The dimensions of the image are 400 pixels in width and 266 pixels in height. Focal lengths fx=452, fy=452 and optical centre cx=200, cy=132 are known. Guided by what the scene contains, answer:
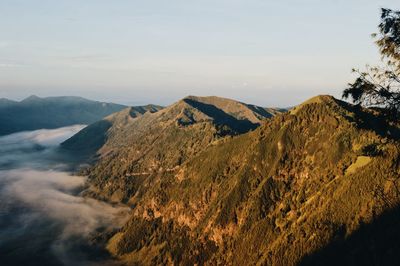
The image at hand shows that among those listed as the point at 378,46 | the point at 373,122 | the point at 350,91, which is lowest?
the point at 373,122

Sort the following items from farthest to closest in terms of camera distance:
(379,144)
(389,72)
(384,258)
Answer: (384,258) → (379,144) → (389,72)

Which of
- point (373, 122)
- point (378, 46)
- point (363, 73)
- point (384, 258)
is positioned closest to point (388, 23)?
point (378, 46)

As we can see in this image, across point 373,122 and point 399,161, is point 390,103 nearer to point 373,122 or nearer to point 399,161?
point 373,122

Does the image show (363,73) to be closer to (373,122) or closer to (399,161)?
(373,122)

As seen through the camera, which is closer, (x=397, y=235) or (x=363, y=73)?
(x=363, y=73)

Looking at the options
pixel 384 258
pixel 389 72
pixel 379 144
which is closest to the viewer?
pixel 389 72

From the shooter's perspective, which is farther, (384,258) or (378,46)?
(384,258)

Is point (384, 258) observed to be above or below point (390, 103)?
below

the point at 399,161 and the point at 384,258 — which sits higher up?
the point at 399,161

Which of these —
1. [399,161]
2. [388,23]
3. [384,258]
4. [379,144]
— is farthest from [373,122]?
[384,258]
